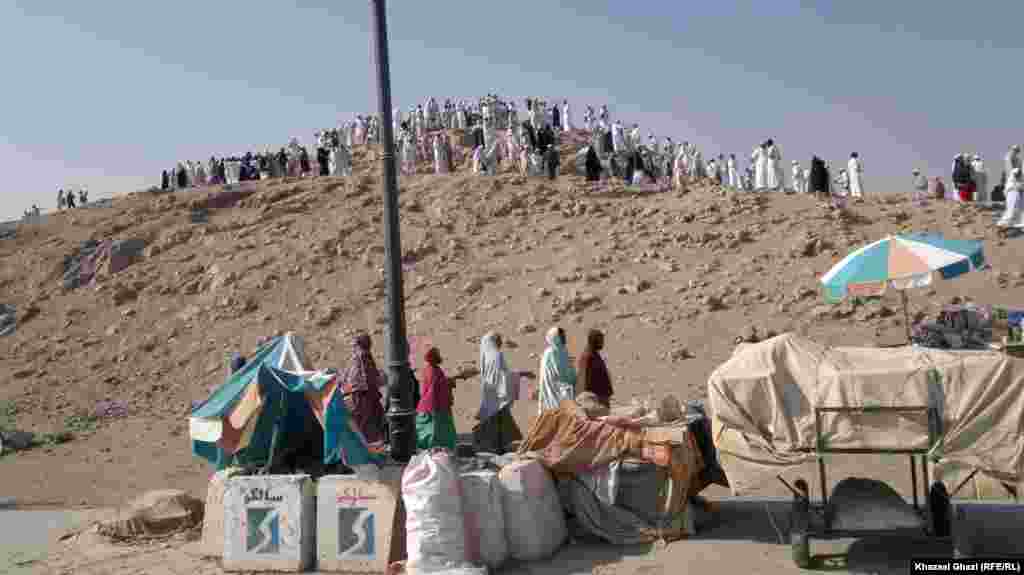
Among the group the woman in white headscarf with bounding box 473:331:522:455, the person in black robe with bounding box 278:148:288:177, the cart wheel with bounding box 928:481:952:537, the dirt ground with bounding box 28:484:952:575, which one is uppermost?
the person in black robe with bounding box 278:148:288:177

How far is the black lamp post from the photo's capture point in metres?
7.09

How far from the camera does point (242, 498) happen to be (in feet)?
21.8

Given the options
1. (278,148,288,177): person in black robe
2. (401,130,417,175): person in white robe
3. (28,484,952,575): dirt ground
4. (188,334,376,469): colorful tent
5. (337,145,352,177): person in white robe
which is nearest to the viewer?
(28,484,952,575): dirt ground

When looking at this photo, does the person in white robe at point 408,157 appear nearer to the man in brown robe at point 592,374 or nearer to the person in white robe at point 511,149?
the person in white robe at point 511,149

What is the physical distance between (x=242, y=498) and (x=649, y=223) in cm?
1542

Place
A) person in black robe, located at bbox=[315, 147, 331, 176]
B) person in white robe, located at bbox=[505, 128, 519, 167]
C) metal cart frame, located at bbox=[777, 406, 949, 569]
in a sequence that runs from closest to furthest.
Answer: metal cart frame, located at bbox=[777, 406, 949, 569], person in white robe, located at bbox=[505, 128, 519, 167], person in black robe, located at bbox=[315, 147, 331, 176]

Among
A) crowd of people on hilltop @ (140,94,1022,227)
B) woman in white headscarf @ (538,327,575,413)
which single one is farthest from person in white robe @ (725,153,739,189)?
woman in white headscarf @ (538,327,575,413)

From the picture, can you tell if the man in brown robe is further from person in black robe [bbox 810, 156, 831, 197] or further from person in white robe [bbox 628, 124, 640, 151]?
person in white robe [bbox 628, 124, 640, 151]

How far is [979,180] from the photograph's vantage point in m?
21.2

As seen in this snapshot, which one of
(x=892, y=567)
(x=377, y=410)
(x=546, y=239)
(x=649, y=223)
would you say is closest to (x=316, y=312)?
(x=546, y=239)

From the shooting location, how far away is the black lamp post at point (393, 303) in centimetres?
709

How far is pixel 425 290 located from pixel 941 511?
15486 mm

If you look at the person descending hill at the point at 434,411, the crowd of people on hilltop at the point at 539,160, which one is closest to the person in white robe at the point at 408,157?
the crowd of people on hilltop at the point at 539,160

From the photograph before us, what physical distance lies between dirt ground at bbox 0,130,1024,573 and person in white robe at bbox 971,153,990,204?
7.76ft
